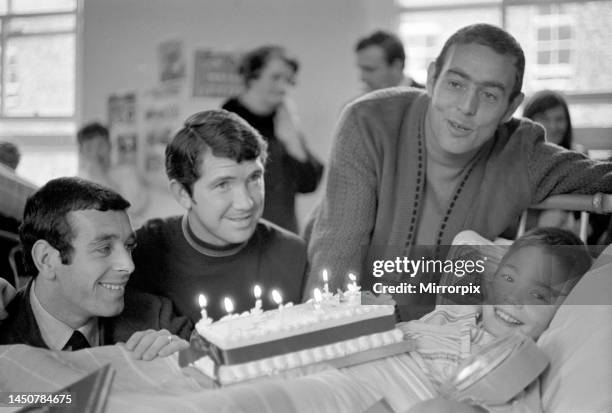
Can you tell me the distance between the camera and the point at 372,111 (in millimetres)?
947

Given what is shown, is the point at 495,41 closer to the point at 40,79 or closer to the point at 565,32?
the point at 565,32

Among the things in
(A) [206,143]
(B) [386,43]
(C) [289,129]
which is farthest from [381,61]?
(A) [206,143]

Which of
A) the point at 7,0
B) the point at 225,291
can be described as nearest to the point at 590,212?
the point at 225,291

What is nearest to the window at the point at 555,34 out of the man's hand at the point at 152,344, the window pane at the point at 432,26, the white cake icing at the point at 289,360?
the window pane at the point at 432,26

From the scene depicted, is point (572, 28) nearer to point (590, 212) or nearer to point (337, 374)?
point (590, 212)

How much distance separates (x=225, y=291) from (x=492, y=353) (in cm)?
32

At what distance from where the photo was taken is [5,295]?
84 cm

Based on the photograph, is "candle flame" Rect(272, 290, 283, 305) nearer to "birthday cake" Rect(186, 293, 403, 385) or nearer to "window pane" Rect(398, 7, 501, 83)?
"birthday cake" Rect(186, 293, 403, 385)

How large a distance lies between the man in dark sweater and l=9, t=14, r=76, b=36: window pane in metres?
0.19

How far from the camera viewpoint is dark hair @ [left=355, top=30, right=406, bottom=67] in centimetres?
92

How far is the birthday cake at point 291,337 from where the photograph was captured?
731 millimetres

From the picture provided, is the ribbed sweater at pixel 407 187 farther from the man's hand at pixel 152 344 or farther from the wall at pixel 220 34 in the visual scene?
the man's hand at pixel 152 344

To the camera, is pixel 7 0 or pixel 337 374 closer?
pixel 337 374

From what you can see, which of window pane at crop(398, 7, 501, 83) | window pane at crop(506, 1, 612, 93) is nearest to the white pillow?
window pane at crop(506, 1, 612, 93)
